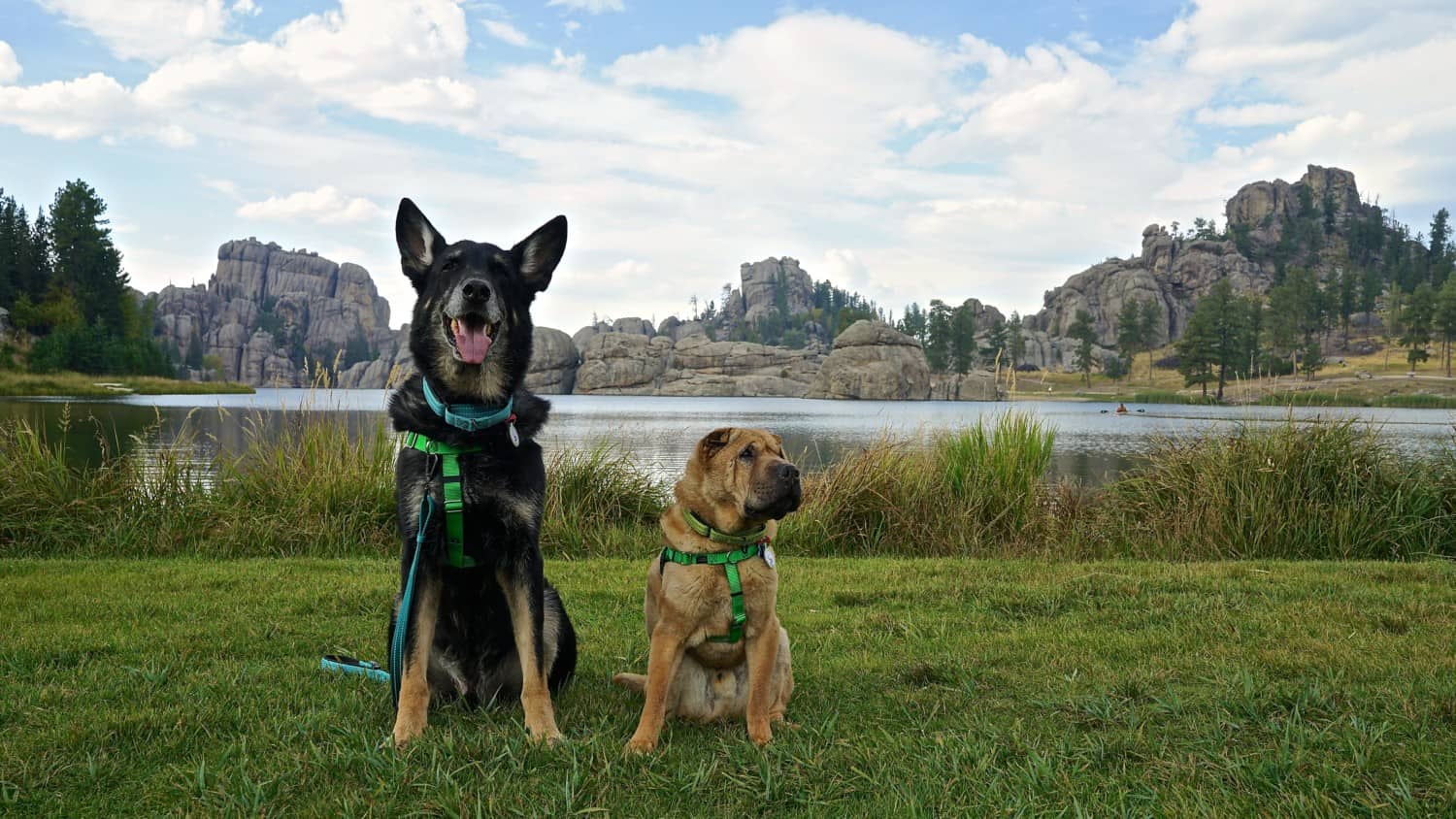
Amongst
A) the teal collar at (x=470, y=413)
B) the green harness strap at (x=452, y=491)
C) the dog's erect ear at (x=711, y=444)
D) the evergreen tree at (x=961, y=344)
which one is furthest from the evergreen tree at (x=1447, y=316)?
the green harness strap at (x=452, y=491)

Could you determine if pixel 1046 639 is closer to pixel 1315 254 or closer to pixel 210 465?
pixel 210 465

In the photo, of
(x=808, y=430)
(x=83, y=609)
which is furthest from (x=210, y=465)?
(x=808, y=430)

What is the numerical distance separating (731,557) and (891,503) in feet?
20.9

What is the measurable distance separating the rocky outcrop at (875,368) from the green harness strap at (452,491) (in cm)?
9315

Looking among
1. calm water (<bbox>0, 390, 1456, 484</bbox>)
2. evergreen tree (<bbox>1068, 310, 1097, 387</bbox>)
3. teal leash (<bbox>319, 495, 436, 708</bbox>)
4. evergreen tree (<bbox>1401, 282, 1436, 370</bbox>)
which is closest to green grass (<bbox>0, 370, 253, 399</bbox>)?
calm water (<bbox>0, 390, 1456, 484</bbox>)

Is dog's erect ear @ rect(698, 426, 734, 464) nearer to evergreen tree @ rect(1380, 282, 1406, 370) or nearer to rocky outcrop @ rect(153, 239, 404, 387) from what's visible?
evergreen tree @ rect(1380, 282, 1406, 370)

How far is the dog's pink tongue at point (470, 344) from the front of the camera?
344 cm

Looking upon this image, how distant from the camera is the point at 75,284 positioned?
67.8 metres

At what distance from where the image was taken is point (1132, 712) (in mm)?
3625

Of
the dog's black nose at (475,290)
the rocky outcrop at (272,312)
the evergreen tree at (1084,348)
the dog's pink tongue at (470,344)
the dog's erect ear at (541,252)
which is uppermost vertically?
the rocky outcrop at (272,312)

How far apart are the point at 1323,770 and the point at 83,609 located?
7.08 meters

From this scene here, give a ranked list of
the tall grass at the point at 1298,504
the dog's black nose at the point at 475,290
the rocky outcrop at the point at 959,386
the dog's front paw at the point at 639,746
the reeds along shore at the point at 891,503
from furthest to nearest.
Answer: the rocky outcrop at the point at 959,386 < the tall grass at the point at 1298,504 < the reeds along shore at the point at 891,503 < the dog's black nose at the point at 475,290 < the dog's front paw at the point at 639,746

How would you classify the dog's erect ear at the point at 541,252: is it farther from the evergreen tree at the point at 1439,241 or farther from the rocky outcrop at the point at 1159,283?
the evergreen tree at the point at 1439,241

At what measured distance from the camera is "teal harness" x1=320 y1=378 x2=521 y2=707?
130 inches
